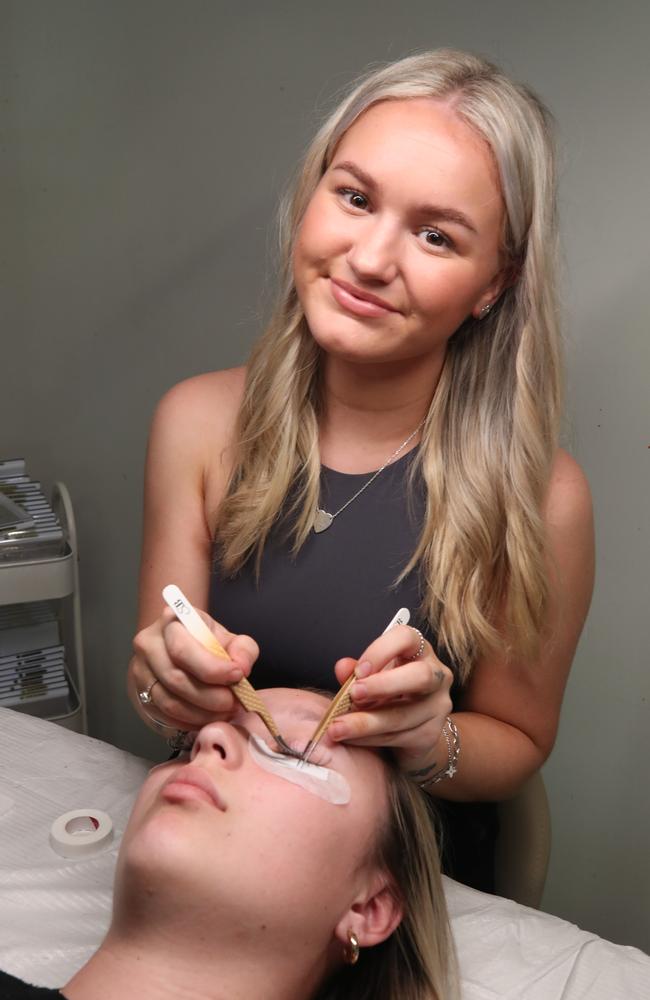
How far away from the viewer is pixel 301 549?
1253mm

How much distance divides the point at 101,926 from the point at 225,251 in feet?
4.24

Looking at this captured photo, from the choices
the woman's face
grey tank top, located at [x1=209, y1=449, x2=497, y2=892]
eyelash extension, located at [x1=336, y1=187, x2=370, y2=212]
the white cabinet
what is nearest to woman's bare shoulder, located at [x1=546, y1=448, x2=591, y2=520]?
grey tank top, located at [x1=209, y1=449, x2=497, y2=892]

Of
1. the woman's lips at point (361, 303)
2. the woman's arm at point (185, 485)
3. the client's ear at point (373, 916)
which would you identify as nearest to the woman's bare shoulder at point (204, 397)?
the woman's arm at point (185, 485)

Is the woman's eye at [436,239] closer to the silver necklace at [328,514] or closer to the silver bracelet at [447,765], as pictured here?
the silver necklace at [328,514]

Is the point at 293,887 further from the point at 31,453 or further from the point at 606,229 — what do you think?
the point at 31,453

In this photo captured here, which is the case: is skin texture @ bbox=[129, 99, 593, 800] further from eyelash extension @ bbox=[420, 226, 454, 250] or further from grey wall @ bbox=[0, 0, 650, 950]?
grey wall @ bbox=[0, 0, 650, 950]

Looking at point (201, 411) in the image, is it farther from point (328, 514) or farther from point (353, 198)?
point (353, 198)

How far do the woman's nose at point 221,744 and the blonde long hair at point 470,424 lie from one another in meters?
0.33

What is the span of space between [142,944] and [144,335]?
139 cm

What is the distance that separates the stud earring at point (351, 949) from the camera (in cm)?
94

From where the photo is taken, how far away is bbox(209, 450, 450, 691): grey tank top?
1226 millimetres

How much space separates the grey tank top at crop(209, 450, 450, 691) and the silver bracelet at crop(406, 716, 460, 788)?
0.47 feet

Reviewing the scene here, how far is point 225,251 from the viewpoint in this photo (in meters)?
1.90

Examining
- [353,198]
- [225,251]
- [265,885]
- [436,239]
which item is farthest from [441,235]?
[225,251]
